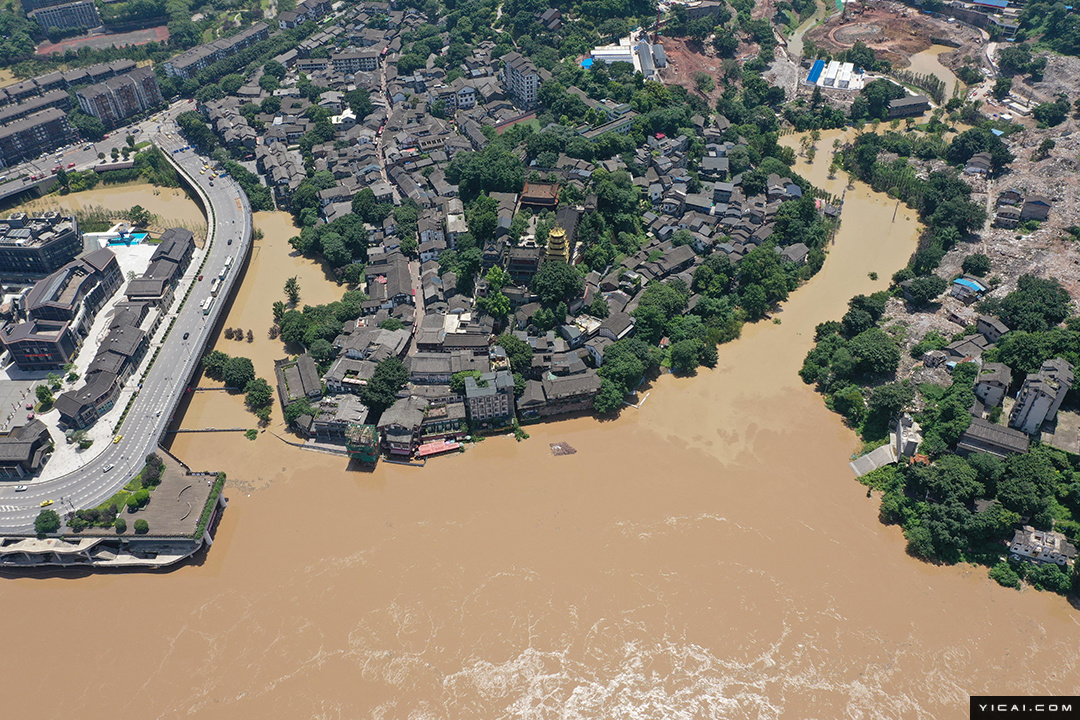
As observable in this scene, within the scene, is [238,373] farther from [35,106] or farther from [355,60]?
[35,106]

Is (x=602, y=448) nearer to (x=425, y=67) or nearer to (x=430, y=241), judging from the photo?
(x=430, y=241)

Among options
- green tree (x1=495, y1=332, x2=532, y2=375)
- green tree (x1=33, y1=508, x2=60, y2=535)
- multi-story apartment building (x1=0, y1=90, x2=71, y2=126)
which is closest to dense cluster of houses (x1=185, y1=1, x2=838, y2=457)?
green tree (x1=495, y1=332, x2=532, y2=375)

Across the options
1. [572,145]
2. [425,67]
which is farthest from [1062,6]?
[425,67]

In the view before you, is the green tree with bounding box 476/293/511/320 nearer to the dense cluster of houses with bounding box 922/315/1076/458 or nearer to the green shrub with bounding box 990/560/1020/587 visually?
the dense cluster of houses with bounding box 922/315/1076/458

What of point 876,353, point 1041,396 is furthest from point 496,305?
point 1041,396

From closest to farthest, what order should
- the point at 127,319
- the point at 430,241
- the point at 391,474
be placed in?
the point at 391,474, the point at 127,319, the point at 430,241

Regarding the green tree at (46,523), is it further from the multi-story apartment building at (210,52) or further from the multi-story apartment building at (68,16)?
the multi-story apartment building at (68,16)

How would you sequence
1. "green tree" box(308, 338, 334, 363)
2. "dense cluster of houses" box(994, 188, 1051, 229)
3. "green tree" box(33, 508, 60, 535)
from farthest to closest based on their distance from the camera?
"dense cluster of houses" box(994, 188, 1051, 229) < "green tree" box(308, 338, 334, 363) < "green tree" box(33, 508, 60, 535)
